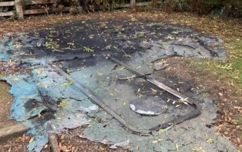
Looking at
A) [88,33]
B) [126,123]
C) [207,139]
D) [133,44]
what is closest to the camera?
[207,139]

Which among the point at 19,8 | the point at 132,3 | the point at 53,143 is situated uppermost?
the point at 19,8

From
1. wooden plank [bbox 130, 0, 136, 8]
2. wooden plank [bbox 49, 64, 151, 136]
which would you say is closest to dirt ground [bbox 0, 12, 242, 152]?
wooden plank [bbox 49, 64, 151, 136]

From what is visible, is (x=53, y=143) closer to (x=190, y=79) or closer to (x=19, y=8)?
(x=190, y=79)

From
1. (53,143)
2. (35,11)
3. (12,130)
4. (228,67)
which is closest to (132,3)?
(35,11)

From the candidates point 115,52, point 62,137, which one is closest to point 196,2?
point 115,52

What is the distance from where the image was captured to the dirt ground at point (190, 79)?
12.0ft

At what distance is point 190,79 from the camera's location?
488 centimetres

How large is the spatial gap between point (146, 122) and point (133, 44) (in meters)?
2.57

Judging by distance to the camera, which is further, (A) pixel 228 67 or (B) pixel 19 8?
(B) pixel 19 8

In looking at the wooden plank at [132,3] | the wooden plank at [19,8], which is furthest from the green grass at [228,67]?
the wooden plank at [19,8]

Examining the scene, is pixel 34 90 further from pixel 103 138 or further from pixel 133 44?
pixel 133 44

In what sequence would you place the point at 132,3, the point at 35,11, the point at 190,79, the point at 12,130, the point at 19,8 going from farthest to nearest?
the point at 132,3, the point at 35,11, the point at 19,8, the point at 190,79, the point at 12,130

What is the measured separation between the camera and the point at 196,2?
8.24 metres

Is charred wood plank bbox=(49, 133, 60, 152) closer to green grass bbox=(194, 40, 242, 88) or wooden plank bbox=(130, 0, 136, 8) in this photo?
green grass bbox=(194, 40, 242, 88)
